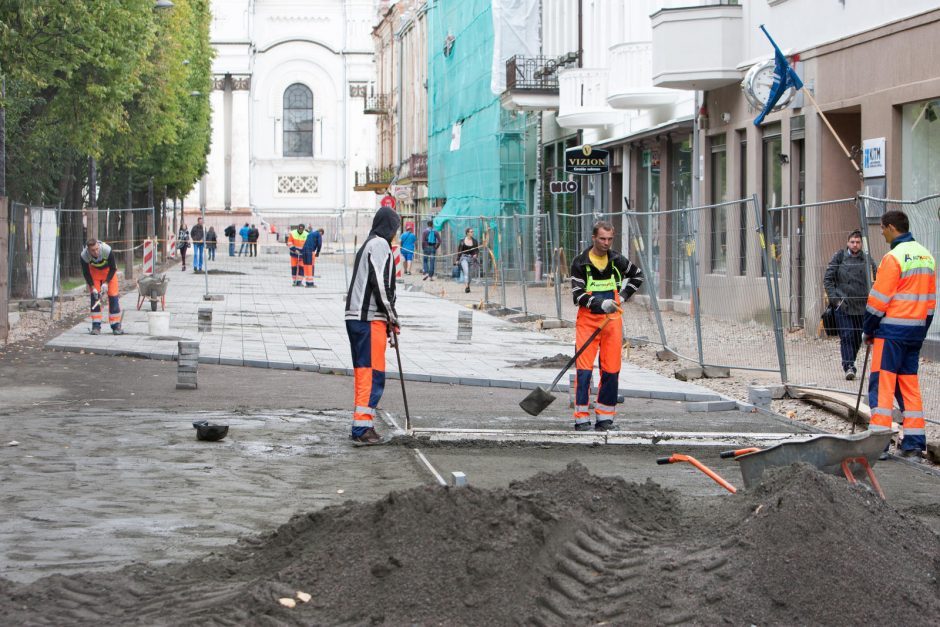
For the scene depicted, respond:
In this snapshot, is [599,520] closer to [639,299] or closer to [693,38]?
[639,299]

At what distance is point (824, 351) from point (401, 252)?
32414 mm

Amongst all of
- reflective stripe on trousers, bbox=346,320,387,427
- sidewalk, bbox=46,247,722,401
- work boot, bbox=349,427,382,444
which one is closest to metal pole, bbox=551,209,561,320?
sidewalk, bbox=46,247,722,401

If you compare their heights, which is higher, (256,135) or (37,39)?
(256,135)

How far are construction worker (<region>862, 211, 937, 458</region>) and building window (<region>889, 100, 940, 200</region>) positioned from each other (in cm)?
736

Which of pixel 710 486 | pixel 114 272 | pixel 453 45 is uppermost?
pixel 453 45

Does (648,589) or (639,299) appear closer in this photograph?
(648,589)

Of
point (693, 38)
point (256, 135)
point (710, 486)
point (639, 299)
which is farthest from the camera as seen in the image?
Answer: point (256, 135)

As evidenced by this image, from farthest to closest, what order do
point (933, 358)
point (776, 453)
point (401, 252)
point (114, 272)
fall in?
point (401, 252) < point (114, 272) < point (933, 358) < point (776, 453)

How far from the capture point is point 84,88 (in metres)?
25.5

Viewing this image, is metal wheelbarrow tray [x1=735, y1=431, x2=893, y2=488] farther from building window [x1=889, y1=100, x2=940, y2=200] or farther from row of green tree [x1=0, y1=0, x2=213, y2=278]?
row of green tree [x1=0, y1=0, x2=213, y2=278]

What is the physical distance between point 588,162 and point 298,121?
61.8m

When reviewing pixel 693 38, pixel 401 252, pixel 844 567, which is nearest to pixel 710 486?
pixel 844 567

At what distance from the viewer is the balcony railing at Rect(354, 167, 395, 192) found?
74.9 metres

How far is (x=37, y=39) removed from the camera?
71.8ft
